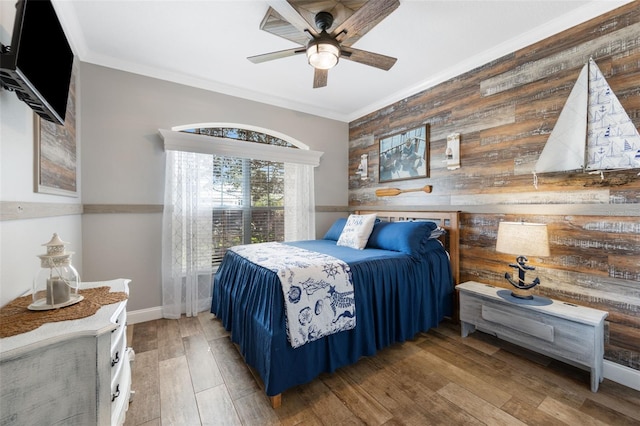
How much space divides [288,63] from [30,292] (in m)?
2.65

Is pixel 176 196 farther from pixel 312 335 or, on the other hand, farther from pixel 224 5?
pixel 312 335

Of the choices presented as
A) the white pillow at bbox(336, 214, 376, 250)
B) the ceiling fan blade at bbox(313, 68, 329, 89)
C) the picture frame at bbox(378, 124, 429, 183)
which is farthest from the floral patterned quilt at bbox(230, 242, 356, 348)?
the picture frame at bbox(378, 124, 429, 183)

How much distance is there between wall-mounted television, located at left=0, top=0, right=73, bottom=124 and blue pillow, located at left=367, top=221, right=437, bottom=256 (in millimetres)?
2572

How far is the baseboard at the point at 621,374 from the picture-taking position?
1.76 m

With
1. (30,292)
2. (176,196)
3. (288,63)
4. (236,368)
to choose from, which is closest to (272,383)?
(236,368)

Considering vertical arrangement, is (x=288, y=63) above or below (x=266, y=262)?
above

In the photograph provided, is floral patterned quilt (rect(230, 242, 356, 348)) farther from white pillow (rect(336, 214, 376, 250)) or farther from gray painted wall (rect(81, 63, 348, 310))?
gray painted wall (rect(81, 63, 348, 310))

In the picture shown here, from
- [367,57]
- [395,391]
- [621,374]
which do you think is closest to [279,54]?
[367,57]

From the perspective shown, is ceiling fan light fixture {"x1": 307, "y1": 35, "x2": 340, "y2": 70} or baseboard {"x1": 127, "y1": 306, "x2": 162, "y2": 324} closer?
ceiling fan light fixture {"x1": 307, "y1": 35, "x2": 340, "y2": 70}

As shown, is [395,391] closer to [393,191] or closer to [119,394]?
[119,394]

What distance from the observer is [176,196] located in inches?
112

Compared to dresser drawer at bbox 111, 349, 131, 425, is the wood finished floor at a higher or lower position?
lower

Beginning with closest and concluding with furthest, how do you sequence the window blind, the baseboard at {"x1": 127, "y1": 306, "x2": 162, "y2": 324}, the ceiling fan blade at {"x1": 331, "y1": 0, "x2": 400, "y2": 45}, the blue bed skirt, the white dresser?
the white dresser, the ceiling fan blade at {"x1": 331, "y1": 0, "x2": 400, "y2": 45}, the blue bed skirt, the baseboard at {"x1": 127, "y1": 306, "x2": 162, "y2": 324}, the window blind

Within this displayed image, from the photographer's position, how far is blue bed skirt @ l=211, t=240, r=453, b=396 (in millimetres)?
1647
